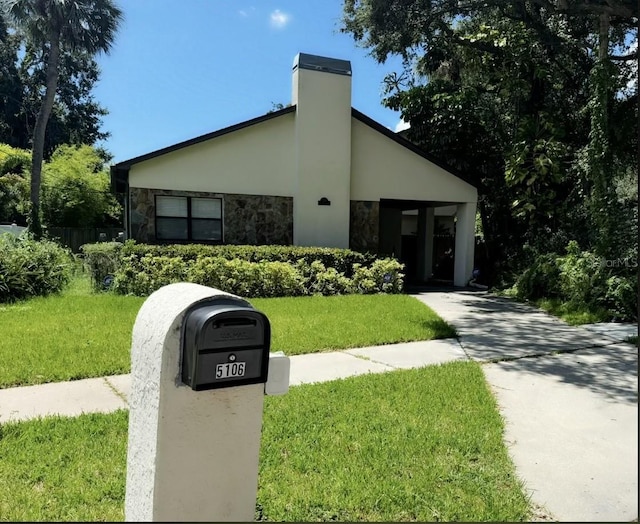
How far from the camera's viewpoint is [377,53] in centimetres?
1470

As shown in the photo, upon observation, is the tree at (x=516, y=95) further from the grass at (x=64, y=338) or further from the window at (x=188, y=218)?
the grass at (x=64, y=338)

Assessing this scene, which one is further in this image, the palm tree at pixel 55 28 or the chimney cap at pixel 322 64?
the palm tree at pixel 55 28

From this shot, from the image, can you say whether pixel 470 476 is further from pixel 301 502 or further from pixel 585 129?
pixel 585 129

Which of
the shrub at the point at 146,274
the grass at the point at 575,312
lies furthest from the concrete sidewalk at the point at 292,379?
the shrub at the point at 146,274

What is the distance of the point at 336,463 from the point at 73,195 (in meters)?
24.2

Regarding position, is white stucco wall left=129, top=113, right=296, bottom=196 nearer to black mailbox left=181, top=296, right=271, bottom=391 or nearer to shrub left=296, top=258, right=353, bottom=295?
shrub left=296, top=258, right=353, bottom=295

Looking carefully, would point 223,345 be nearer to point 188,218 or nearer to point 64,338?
point 64,338

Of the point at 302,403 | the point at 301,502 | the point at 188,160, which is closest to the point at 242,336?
the point at 301,502

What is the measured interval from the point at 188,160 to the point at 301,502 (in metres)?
11.6

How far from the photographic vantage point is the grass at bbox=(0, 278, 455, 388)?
5312 mm

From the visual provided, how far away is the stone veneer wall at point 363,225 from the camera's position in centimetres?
1520

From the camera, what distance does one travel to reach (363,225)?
1534 cm

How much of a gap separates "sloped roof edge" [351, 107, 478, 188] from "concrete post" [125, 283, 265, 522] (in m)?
13.5

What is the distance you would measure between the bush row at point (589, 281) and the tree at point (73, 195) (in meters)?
20.6
